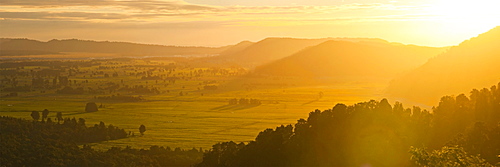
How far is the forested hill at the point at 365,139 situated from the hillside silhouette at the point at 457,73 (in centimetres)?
5842

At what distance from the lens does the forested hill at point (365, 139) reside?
31.9 metres

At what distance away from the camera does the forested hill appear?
1256 inches

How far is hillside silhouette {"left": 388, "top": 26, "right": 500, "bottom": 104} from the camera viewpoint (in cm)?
9975

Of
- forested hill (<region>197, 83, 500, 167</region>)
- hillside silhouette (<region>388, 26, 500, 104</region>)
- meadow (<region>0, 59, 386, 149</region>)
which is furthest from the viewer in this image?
hillside silhouette (<region>388, 26, 500, 104</region>)

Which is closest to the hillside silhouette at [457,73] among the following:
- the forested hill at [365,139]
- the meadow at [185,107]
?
the meadow at [185,107]

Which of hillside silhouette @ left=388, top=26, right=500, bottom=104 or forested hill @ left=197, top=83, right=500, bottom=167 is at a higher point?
hillside silhouette @ left=388, top=26, right=500, bottom=104

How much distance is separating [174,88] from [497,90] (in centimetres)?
11461

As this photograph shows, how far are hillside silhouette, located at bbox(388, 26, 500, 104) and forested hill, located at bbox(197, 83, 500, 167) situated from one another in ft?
192

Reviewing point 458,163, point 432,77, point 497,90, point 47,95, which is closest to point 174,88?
point 47,95

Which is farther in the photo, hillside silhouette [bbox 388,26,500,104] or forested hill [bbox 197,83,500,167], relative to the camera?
hillside silhouette [bbox 388,26,500,104]

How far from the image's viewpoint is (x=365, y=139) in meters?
33.2

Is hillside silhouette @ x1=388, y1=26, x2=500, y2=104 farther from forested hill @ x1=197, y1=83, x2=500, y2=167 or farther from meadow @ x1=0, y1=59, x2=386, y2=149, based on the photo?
forested hill @ x1=197, y1=83, x2=500, y2=167

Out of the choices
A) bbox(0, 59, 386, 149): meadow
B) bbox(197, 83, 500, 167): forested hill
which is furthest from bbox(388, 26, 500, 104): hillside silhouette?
bbox(197, 83, 500, 167): forested hill

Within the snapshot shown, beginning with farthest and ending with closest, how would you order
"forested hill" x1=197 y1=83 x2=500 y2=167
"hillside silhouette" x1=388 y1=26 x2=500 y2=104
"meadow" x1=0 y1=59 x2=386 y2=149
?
"hillside silhouette" x1=388 y1=26 x2=500 y2=104, "meadow" x1=0 y1=59 x2=386 y2=149, "forested hill" x1=197 y1=83 x2=500 y2=167
